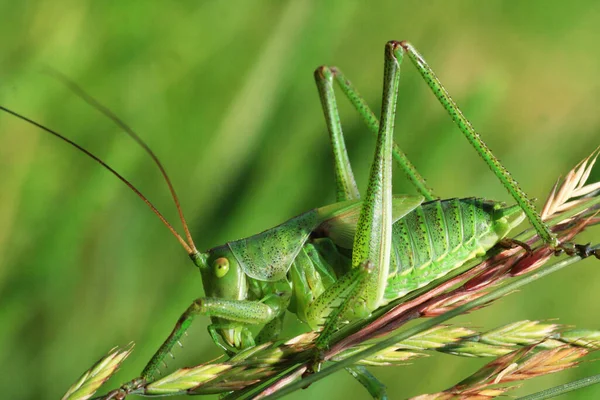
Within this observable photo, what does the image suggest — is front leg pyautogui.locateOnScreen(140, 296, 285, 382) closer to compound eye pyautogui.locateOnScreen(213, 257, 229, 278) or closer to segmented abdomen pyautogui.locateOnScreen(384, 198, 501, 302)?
compound eye pyautogui.locateOnScreen(213, 257, 229, 278)

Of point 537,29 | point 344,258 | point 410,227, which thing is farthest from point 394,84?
point 537,29

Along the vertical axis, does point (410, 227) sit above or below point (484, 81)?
below

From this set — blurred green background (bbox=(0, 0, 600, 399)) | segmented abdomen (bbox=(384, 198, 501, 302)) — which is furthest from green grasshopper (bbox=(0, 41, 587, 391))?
blurred green background (bbox=(0, 0, 600, 399))

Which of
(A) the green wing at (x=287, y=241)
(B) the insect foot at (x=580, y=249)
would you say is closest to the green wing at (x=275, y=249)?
(A) the green wing at (x=287, y=241)

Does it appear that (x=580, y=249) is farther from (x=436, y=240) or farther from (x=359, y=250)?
(x=359, y=250)

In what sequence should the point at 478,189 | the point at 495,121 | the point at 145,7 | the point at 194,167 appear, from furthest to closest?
the point at 495,121, the point at 145,7, the point at 194,167, the point at 478,189

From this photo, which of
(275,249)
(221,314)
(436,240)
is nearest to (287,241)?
(275,249)

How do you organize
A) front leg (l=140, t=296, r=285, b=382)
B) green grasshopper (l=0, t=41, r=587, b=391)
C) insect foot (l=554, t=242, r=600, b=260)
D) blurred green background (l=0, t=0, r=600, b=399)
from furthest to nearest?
blurred green background (l=0, t=0, r=600, b=399) < green grasshopper (l=0, t=41, r=587, b=391) < front leg (l=140, t=296, r=285, b=382) < insect foot (l=554, t=242, r=600, b=260)

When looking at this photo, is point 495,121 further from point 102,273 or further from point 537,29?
point 102,273
